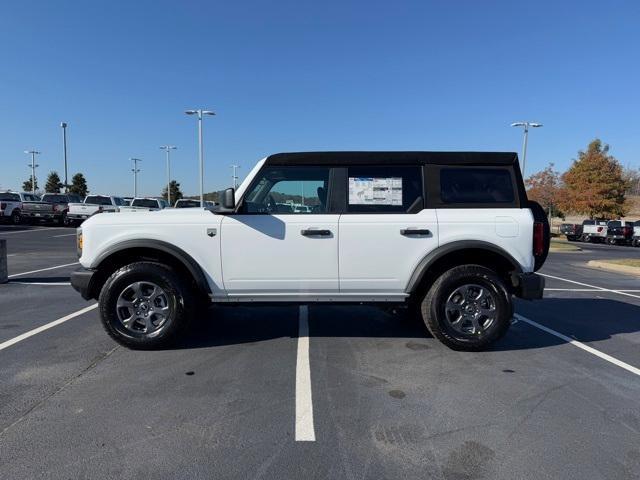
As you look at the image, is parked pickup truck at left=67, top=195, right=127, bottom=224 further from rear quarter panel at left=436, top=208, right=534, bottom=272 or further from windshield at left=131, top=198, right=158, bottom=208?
rear quarter panel at left=436, top=208, right=534, bottom=272

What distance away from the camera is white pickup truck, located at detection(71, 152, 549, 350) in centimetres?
470

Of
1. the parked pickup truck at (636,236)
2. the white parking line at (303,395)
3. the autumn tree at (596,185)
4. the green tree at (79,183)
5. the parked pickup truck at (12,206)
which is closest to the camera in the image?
the white parking line at (303,395)

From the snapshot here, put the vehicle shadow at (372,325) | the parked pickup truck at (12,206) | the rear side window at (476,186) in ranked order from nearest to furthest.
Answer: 1. the rear side window at (476,186)
2. the vehicle shadow at (372,325)
3. the parked pickup truck at (12,206)

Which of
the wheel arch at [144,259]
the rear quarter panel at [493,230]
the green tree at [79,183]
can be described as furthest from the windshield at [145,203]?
the green tree at [79,183]

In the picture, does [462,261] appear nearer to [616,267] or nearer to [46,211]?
[616,267]

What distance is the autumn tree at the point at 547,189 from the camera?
4408 cm

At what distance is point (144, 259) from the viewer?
491 cm

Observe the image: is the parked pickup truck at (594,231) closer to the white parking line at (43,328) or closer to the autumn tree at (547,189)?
the autumn tree at (547,189)

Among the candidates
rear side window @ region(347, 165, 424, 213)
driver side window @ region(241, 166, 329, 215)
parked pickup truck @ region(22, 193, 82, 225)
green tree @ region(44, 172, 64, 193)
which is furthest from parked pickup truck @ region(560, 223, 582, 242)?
green tree @ region(44, 172, 64, 193)

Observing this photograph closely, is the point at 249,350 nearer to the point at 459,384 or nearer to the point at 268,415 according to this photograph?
the point at 268,415

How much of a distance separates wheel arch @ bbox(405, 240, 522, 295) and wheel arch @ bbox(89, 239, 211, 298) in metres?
2.19

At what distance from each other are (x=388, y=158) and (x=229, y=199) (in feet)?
5.60

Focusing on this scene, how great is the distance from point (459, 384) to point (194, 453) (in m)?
2.28

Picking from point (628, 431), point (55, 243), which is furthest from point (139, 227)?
point (55, 243)
